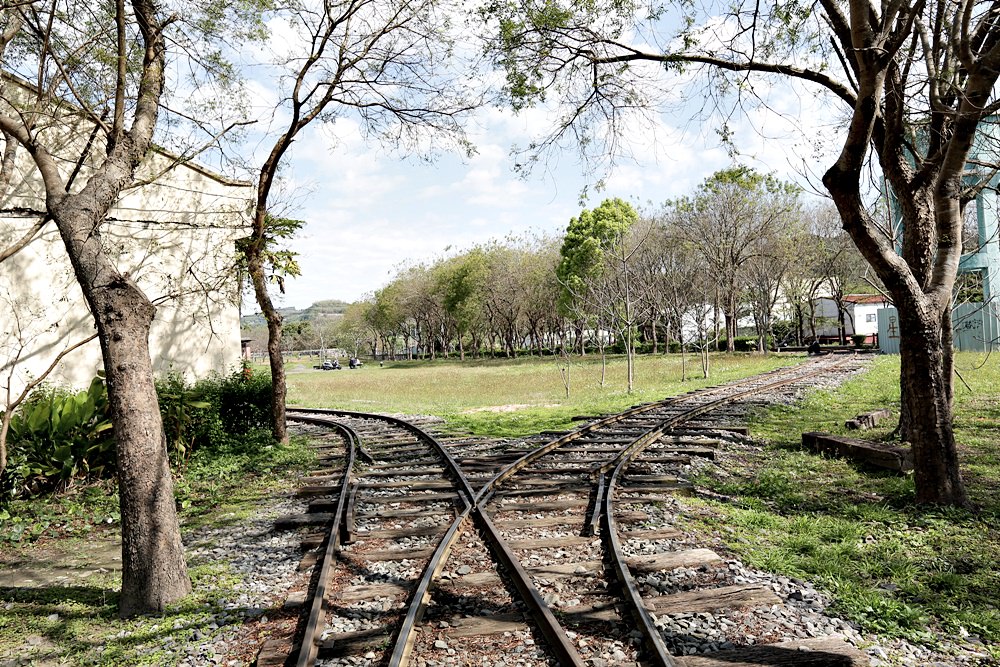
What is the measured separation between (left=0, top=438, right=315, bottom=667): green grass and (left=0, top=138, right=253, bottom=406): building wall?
2.08 m

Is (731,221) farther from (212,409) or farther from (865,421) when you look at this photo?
(212,409)

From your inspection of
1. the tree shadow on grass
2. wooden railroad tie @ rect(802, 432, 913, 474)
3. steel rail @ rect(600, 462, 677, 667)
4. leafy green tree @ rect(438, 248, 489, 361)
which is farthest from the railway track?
leafy green tree @ rect(438, 248, 489, 361)

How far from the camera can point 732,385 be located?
20.0 m

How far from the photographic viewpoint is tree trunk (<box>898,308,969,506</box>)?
6.50 m

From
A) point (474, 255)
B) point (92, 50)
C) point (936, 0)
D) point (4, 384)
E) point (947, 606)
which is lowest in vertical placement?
point (947, 606)

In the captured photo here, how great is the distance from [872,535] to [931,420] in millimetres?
1447

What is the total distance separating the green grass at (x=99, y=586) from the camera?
4332mm

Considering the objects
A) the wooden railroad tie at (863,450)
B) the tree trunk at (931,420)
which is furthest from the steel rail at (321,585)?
the wooden railroad tie at (863,450)

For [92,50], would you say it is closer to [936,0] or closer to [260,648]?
[260,648]

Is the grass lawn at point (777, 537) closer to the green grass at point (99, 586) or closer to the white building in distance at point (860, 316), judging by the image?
the green grass at point (99, 586)

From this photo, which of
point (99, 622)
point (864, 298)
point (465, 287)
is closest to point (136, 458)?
point (99, 622)

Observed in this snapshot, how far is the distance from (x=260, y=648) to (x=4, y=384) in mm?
7592

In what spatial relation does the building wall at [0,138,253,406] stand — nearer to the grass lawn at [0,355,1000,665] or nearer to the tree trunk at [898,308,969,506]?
the grass lawn at [0,355,1000,665]

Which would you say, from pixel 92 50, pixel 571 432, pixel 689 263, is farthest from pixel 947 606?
pixel 689 263
